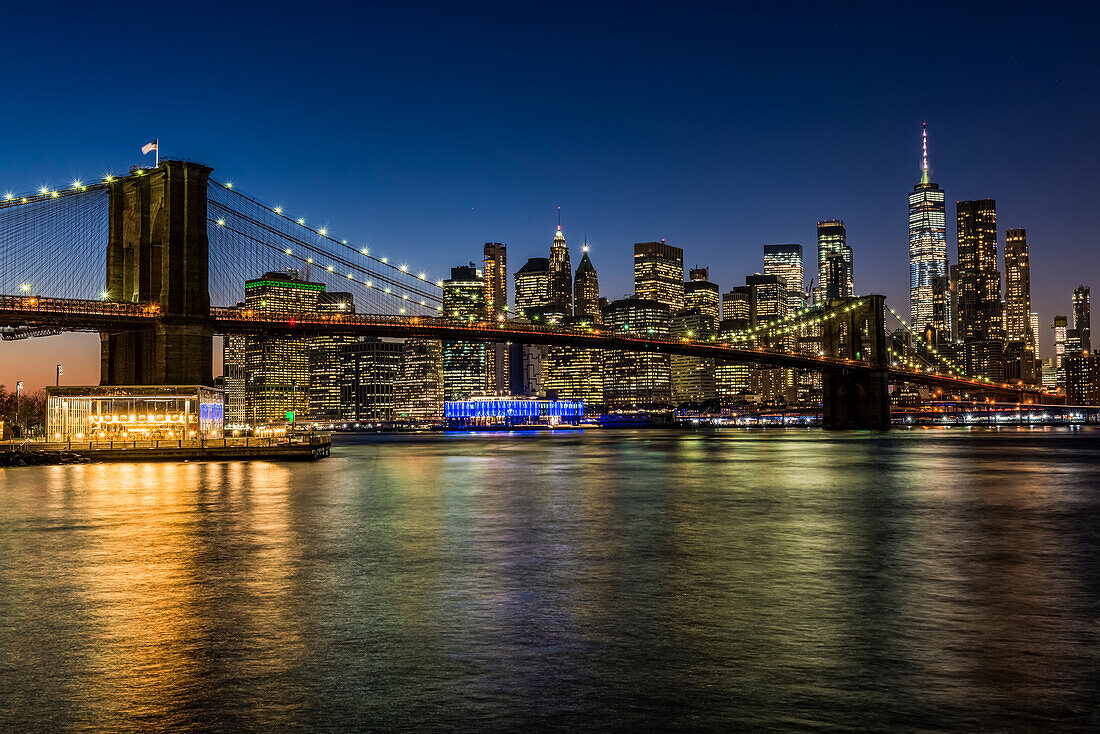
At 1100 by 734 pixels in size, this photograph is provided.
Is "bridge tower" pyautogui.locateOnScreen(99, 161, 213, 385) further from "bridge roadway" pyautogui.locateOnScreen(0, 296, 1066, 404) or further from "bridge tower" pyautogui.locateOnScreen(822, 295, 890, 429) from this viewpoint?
"bridge tower" pyautogui.locateOnScreen(822, 295, 890, 429)

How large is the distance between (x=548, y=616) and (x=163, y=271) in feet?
174

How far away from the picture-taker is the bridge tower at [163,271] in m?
58.9

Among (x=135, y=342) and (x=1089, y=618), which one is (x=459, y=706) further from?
(x=135, y=342)

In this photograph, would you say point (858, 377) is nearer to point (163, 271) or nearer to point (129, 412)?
point (163, 271)

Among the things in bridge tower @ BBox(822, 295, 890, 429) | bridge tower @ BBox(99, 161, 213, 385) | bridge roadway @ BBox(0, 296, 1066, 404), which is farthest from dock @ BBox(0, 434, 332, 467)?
bridge tower @ BBox(822, 295, 890, 429)

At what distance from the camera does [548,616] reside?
1300 centimetres

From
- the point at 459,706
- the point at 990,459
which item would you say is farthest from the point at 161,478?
the point at 990,459

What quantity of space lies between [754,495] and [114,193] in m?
48.5

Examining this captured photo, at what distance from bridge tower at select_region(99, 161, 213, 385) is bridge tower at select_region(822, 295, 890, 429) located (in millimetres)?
84236

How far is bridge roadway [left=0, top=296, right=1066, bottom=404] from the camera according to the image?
5738cm

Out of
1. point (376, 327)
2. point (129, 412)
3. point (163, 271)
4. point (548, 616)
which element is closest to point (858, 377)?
point (376, 327)

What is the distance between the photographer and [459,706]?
346 inches

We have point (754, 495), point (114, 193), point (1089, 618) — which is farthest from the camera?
point (114, 193)

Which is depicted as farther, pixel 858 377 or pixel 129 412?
pixel 858 377
